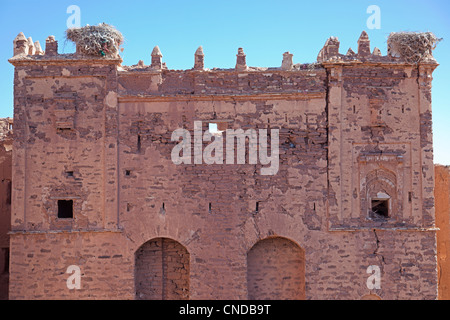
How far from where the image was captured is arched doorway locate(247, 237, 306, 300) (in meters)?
13.0

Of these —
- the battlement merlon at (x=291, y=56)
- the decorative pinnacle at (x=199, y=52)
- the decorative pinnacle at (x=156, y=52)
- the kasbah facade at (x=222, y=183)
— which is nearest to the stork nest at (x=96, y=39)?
the battlement merlon at (x=291, y=56)

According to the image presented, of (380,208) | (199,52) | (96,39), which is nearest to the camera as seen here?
(96,39)

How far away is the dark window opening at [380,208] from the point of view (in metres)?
13.4

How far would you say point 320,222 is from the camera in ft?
42.1

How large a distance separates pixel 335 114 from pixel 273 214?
3.26m

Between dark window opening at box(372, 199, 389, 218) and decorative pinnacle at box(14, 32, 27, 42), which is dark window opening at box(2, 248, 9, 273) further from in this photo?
dark window opening at box(372, 199, 389, 218)

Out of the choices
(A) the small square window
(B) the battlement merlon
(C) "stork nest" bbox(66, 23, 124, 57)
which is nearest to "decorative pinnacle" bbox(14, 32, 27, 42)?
(B) the battlement merlon

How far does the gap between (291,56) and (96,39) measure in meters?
5.44

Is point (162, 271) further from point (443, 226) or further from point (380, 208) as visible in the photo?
point (443, 226)

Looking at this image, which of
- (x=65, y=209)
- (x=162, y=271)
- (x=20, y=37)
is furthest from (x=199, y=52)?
(x=162, y=271)

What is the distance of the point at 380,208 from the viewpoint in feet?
44.8

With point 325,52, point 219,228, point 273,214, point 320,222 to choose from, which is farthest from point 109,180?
point 325,52

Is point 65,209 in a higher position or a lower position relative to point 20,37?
lower

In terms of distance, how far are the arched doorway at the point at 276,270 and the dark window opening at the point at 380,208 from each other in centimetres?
254
